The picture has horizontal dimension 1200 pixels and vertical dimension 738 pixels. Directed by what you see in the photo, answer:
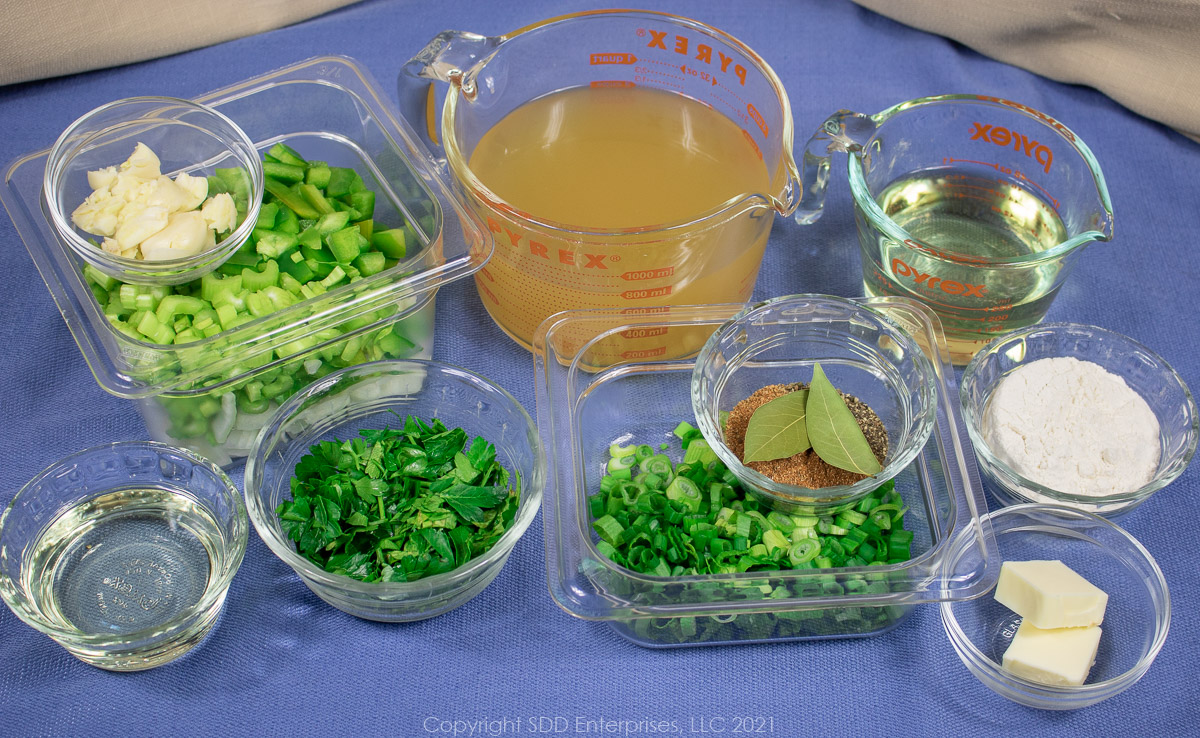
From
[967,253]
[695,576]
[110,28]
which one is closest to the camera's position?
[695,576]

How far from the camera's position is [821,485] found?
1.40 m

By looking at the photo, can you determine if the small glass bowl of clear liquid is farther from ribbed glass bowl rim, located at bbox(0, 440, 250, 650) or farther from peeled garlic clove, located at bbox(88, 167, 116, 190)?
peeled garlic clove, located at bbox(88, 167, 116, 190)

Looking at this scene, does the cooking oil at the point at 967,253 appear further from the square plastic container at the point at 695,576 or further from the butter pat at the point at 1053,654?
the butter pat at the point at 1053,654

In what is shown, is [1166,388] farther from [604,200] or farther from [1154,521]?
[604,200]

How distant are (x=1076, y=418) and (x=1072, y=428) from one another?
0.7 inches

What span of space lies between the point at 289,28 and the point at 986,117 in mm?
1329

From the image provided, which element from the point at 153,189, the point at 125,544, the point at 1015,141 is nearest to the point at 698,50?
the point at 1015,141

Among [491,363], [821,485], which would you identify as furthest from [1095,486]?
[491,363]

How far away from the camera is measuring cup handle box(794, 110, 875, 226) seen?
158cm

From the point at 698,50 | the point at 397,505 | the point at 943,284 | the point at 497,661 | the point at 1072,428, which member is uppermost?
the point at 698,50

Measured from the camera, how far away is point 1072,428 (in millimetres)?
1502

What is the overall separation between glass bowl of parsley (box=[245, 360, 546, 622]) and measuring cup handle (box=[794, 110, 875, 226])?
0.54 m

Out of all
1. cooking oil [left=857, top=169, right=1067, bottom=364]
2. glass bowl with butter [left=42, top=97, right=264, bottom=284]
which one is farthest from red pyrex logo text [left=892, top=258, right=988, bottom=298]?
glass bowl with butter [left=42, top=97, right=264, bottom=284]

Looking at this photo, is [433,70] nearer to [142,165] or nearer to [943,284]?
[142,165]
